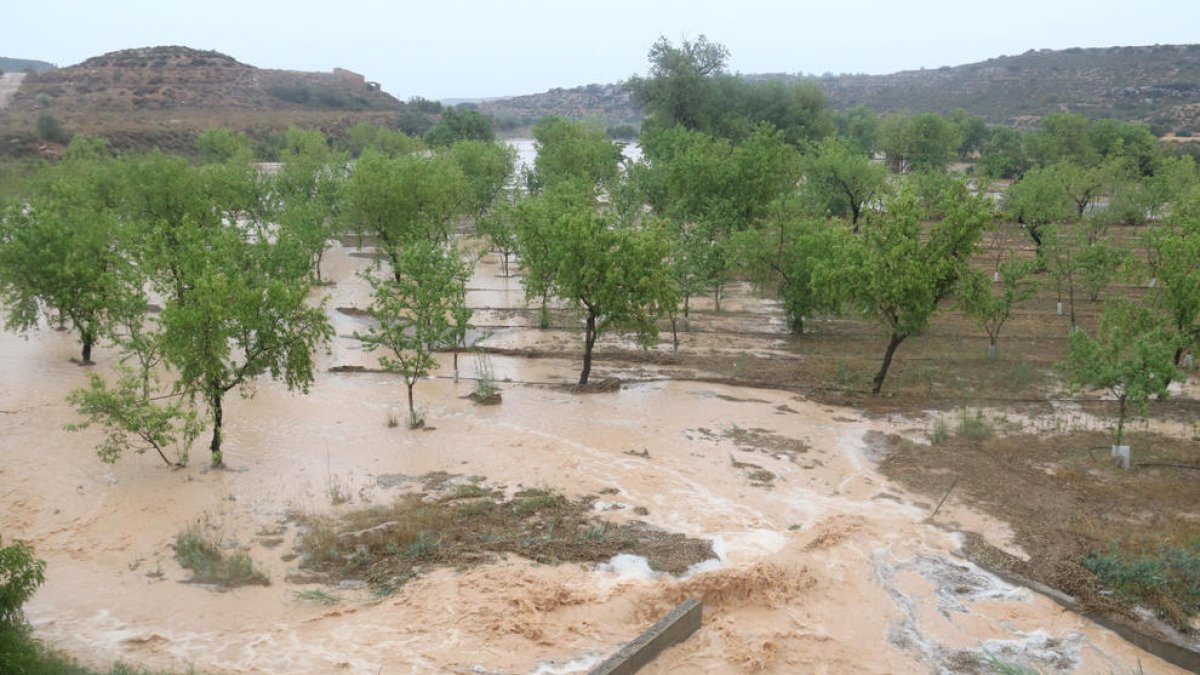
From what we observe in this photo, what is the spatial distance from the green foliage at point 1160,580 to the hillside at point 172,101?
7615 centimetres

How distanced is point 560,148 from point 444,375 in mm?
31521

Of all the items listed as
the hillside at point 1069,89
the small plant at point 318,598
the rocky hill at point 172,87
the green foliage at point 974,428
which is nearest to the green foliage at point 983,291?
the green foliage at point 974,428

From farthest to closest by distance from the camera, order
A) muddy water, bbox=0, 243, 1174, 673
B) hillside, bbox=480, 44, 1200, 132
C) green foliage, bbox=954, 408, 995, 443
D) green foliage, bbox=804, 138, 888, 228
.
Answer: hillside, bbox=480, 44, 1200, 132, green foliage, bbox=804, 138, 888, 228, green foliage, bbox=954, 408, 995, 443, muddy water, bbox=0, 243, 1174, 673

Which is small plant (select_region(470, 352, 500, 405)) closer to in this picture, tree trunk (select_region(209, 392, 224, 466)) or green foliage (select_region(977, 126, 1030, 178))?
tree trunk (select_region(209, 392, 224, 466))

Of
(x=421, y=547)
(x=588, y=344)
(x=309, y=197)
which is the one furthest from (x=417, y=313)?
(x=309, y=197)

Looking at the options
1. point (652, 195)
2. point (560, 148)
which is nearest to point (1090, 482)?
point (652, 195)

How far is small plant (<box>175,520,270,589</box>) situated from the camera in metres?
13.7

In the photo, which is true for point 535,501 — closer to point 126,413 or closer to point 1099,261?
point 126,413

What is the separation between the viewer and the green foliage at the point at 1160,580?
507 inches

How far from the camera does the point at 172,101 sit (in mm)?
98125

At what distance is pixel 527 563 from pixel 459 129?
6974cm

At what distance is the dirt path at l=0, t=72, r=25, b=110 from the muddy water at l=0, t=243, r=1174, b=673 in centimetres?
8773

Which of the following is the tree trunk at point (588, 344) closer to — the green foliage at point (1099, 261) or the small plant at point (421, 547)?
the small plant at point (421, 547)

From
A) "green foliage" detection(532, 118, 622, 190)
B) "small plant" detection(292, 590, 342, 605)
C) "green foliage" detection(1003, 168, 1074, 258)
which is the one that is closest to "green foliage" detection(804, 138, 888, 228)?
"green foliage" detection(1003, 168, 1074, 258)
